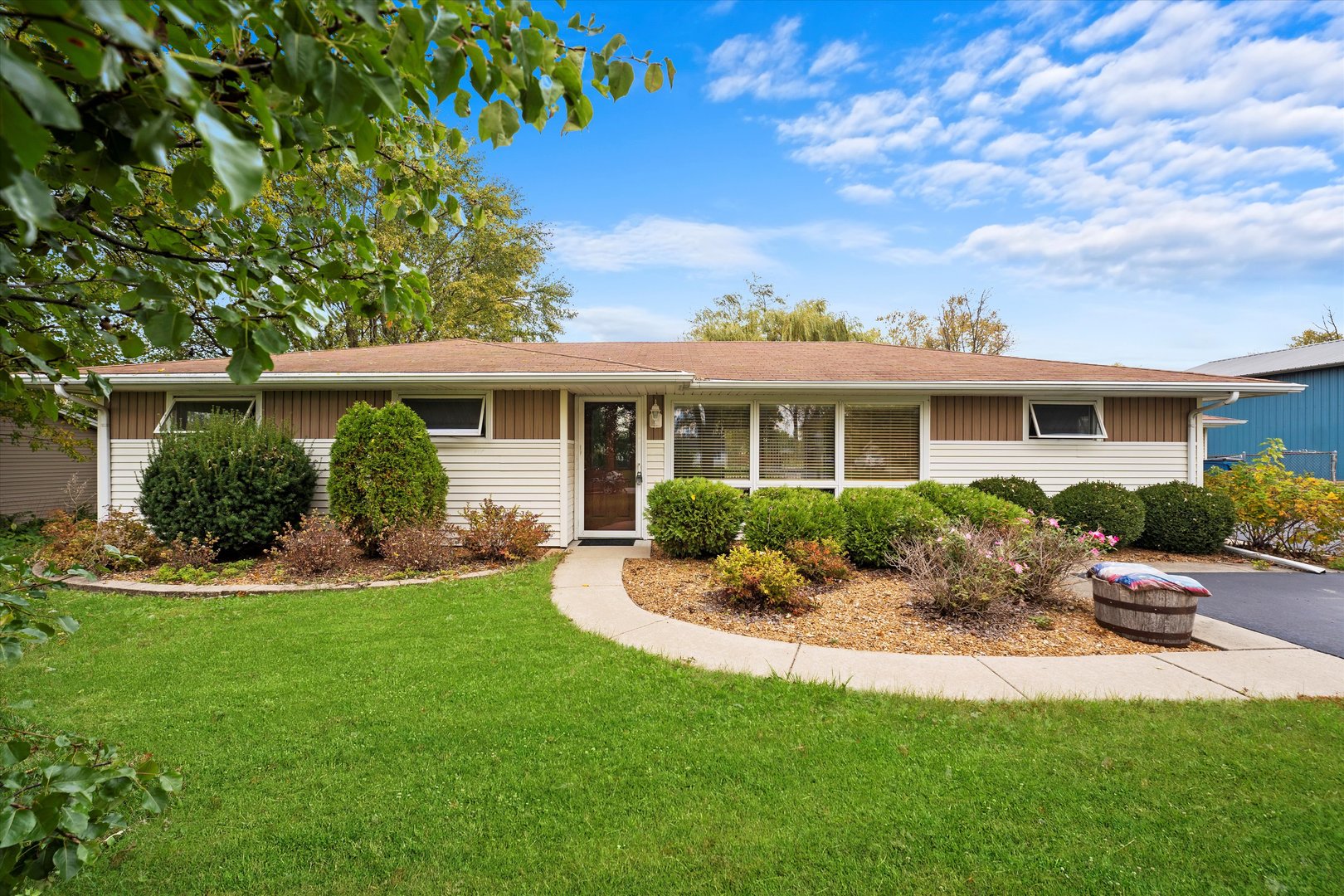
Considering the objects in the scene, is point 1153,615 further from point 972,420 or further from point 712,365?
point 712,365

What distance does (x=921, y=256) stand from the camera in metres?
16.6

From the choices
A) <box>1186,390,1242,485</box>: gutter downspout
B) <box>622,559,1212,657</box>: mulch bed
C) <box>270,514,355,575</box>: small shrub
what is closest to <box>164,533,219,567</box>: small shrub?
<box>270,514,355,575</box>: small shrub

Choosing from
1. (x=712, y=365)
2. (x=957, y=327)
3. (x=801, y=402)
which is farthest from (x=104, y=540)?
(x=957, y=327)

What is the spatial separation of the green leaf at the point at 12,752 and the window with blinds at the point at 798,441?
27.2 feet

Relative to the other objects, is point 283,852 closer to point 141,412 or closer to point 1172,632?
point 1172,632

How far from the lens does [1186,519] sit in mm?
7812

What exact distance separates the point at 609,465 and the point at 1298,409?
23753mm

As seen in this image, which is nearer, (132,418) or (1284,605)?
(1284,605)

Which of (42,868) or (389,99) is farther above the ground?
(389,99)

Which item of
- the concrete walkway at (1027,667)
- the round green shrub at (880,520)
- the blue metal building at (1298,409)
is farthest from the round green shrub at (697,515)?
the blue metal building at (1298,409)

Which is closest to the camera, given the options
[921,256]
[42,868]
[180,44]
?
[42,868]

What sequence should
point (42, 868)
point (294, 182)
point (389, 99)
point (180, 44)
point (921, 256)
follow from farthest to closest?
point (921, 256)
point (294, 182)
point (180, 44)
point (42, 868)
point (389, 99)

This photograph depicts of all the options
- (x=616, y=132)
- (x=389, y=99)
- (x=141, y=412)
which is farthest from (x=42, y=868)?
(x=616, y=132)

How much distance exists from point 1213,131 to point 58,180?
46.1 ft
